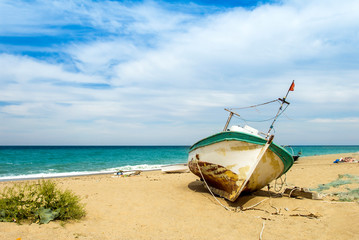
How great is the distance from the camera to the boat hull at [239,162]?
6.64m

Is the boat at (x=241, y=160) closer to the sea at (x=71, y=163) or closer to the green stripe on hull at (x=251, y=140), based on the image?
the green stripe on hull at (x=251, y=140)

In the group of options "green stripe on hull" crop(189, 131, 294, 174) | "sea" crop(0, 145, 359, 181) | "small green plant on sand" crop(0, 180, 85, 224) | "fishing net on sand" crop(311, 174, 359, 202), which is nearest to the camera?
"small green plant on sand" crop(0, 180, 85, 224)

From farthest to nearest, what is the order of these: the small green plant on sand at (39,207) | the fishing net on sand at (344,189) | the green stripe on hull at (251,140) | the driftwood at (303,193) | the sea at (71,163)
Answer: the sea at (71,163) < the driftwood at (303,193) < the fishing net on sand at (344,189) < the green stripe on hull at (251,140) < the small green plant on sand at (39,207)

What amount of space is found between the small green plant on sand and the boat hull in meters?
3.93

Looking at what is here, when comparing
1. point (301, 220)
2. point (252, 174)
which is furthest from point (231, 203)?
point (301, 220)

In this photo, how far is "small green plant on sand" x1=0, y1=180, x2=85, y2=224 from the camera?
4.76 metres

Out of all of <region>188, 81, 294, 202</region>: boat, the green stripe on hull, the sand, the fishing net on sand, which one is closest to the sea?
the green stripe on hull

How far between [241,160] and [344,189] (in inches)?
172

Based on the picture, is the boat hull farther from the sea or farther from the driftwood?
the driftwood

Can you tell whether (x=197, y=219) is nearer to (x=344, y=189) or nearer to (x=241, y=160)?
(x=241, y=160)

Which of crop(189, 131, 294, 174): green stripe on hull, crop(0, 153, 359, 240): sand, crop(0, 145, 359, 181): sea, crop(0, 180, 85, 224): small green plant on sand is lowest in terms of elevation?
crop(0, 145, 359, 181): sea

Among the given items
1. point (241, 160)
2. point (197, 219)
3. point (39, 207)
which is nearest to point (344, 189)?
point (241, 160)

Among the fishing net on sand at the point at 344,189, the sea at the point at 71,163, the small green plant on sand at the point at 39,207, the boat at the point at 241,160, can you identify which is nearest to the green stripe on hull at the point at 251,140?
the boat at the point at 241,160

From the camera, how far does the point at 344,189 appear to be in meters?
8.41
